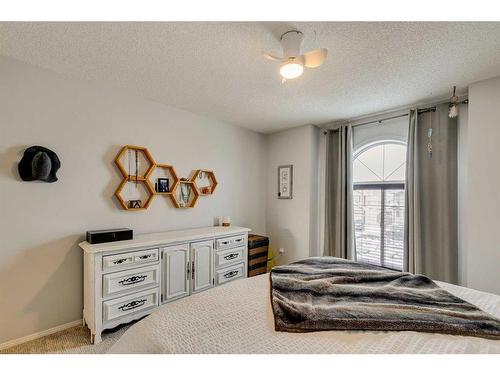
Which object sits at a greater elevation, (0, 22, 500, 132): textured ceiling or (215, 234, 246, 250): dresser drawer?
(0, 22, 500, 132): textured ceiling

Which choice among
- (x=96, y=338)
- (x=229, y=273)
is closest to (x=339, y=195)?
(x=229, y=273)

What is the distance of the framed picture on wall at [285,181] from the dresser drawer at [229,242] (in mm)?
1130

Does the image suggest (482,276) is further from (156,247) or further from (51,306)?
(51,306)

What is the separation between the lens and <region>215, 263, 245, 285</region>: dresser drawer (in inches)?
111

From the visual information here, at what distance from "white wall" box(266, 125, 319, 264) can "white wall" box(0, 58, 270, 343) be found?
175 centimetres

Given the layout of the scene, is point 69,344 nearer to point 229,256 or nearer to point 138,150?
point 229,256

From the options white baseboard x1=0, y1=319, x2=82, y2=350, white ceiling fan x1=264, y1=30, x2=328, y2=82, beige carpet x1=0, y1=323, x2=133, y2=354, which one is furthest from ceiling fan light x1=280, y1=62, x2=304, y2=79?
white baseboard x1=0, y1=319, x2=82, y2=350

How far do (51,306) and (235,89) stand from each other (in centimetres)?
266

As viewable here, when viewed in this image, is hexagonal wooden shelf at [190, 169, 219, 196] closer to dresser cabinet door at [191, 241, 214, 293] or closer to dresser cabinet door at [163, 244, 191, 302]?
dresser cabinet door at [191, 241, 214, 293]

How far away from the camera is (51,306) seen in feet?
6.82

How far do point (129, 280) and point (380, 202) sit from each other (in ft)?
10.3

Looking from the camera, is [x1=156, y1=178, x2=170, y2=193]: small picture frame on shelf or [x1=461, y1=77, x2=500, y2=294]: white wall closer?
[x1=461, y1=77, x2=500, y2=294]: white wall

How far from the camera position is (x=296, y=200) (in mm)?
3705
